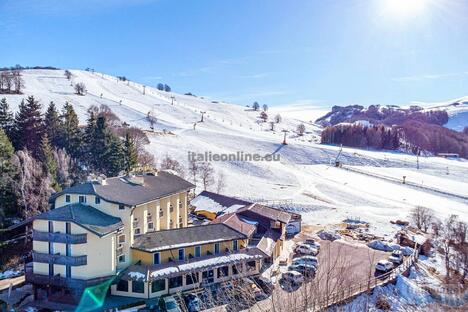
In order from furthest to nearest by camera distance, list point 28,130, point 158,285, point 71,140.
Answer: point 71,140, point 28,130, point 158,285

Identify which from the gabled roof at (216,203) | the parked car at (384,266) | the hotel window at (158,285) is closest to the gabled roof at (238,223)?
the gabled roof at (216,203)

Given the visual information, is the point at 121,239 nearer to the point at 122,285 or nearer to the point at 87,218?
the point at 87,218

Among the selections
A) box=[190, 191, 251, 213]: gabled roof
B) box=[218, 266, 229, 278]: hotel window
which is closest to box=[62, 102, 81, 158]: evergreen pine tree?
box=[190, 191, 251, 213]: gabled roof

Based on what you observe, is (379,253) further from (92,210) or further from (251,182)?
(251,182)

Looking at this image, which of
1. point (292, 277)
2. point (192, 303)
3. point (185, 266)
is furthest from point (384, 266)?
point (185, 266)

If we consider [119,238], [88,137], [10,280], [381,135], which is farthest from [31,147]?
Answer: [381,135]

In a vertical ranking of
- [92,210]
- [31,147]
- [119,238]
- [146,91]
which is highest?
[146,91]

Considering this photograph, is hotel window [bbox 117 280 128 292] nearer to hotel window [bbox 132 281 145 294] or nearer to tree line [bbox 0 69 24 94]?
hotel window [bbox 132 281 145 294]
